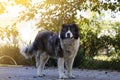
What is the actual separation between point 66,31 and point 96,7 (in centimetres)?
719

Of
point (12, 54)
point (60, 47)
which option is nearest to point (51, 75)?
point (60, 47)

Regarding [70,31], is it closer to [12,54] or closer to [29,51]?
[29,51]

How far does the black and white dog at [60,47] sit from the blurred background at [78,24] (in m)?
1.82

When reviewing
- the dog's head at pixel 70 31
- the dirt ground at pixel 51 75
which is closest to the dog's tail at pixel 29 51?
the dirt ground at pixel 51 75

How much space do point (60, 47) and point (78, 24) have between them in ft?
27.0

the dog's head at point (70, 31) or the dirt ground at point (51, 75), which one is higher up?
the dog's head at point (70, 31)

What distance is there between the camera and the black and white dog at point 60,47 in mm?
12930

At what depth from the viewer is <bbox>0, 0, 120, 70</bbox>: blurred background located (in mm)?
19688

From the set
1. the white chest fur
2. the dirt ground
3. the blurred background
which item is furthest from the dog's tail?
the white chest fur

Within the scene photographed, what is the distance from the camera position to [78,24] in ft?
70.8

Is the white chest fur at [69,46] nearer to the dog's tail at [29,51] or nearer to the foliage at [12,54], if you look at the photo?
the dog's tail at [29,51]

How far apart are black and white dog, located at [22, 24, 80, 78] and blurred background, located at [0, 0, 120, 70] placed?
1.82m

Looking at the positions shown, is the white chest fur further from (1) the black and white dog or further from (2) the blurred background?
(2) the blurred background

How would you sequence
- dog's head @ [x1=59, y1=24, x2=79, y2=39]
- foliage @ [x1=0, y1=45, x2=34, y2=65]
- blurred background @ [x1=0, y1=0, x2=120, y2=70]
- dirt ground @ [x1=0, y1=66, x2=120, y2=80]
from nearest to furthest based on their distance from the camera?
dog's head @ [x1=59, y1=24, x2=79, y2=39] → dirt ground @ [x1=0, y1=66, x2=120, y2=80] → blurred background @ [x1=0, y1=0, x2=120, y2=70] → foliage @ [x1=0, y1=45, x2=34, y2=65]
